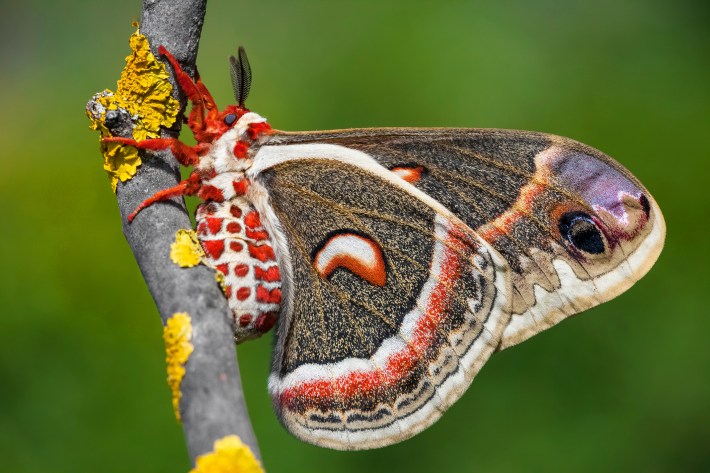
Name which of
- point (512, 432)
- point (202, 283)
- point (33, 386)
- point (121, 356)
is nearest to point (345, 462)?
point (512, 432)

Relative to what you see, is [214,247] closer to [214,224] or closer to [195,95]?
[214,224]

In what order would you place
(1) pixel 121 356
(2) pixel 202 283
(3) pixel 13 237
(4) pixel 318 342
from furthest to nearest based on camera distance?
(3) pixel 13 237
(1) pixel 121 356
(4) pixel 318 342
(2) pixel 202 283

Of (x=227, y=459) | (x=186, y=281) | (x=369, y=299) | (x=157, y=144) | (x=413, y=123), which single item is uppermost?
(x=157, y=144)

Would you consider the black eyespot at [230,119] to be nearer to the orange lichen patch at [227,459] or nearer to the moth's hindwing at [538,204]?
the moth's hindwing at [538,204]

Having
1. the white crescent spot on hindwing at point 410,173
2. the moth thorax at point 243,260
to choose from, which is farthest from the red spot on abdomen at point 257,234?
the white crescent spot on hindwing at point 410,173

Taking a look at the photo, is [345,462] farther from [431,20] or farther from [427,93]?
[431,20]

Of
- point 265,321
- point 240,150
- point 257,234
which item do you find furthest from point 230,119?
point 265,321
